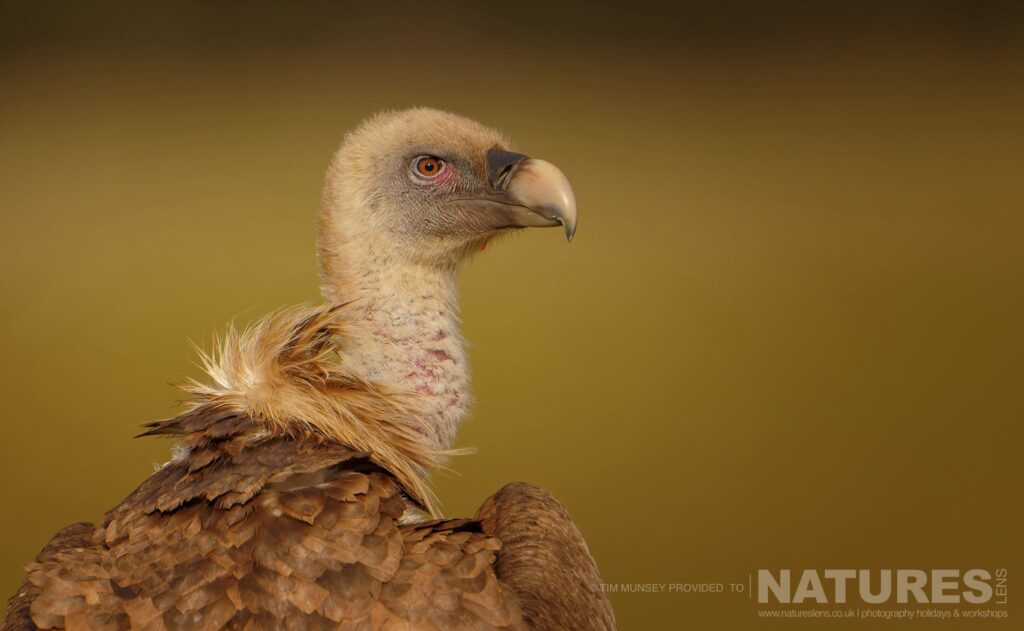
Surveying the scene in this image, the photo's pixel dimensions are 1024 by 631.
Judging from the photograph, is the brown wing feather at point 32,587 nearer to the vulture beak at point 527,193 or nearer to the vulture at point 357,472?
the vulture at point 357,472

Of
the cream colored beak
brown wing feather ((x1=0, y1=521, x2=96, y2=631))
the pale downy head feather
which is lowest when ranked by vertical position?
brown wing feather ((x1=0, y1=521, x2=96, y2=631))

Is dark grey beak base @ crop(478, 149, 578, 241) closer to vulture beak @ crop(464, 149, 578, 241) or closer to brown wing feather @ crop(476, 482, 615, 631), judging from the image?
vulture beak @ crop(464, 149, 578, 241)

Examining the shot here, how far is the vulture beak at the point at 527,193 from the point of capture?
6.81 ft

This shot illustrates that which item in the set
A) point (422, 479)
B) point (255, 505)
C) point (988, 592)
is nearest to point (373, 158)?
point (422, 479)

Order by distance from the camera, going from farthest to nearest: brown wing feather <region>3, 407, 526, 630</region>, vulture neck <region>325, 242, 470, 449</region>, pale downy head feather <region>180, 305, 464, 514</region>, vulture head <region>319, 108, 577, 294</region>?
vulture head <region>319, 108, 577, 294</region>
vulture neck <region>325, 242, 470, 449</region>
pale downy head feather <region>180, 305, 464, 514</region>
brown wing feather <region>3, 407, 526, 630</region>

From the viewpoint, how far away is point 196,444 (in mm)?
1807

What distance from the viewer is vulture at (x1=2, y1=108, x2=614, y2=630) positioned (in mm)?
1559

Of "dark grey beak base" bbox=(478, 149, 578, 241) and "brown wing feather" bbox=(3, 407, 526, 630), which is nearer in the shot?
"brown wing feather" bbox=(3, 407, 526, 630)

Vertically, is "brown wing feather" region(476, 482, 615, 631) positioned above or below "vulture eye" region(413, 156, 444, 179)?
below

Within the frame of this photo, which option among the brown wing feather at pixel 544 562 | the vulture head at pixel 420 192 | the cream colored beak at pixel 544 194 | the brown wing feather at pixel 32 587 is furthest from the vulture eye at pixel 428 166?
the brown wing feather at pixel 32 587

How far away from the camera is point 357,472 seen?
5.73 ft

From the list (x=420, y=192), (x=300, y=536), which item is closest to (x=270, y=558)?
(x=300, y=536)

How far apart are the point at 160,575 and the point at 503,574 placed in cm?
51

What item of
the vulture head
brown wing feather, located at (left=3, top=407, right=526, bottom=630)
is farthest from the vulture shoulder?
the vulture head
